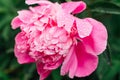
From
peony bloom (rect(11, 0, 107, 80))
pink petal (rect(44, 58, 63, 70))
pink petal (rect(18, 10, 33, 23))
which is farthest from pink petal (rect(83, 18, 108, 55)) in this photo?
pink petal (rect(18, 10, 33, 23))

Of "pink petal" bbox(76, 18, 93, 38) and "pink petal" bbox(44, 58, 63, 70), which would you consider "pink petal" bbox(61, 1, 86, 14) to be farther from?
"pink petal" bbox(44, 58, 63, 70)

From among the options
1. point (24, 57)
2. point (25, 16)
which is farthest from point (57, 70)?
point (25, 16)

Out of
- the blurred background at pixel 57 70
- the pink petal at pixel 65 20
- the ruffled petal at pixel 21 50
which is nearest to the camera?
the pink petal at pixel 65 20

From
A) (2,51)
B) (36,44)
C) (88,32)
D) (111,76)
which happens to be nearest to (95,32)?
(88,32)

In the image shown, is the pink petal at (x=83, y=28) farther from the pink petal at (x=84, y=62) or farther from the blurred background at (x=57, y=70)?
the blurred background at (x=57, y=70)

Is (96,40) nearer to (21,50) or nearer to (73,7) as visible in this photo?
(73,7)

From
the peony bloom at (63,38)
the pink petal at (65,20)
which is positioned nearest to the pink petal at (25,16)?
the peony bloom at (63,38)
